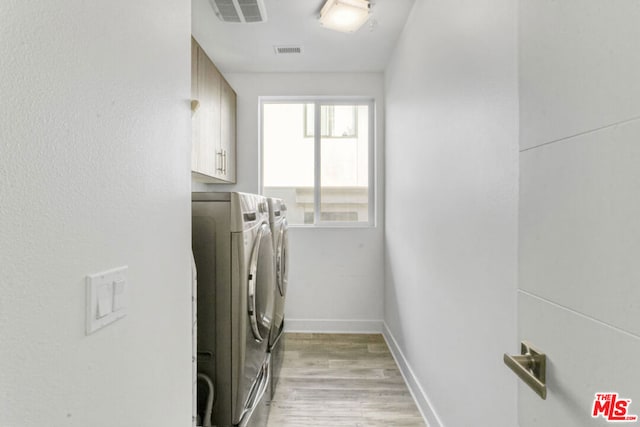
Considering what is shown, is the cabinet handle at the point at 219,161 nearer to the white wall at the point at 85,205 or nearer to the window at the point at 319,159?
the window at the point at 319,159

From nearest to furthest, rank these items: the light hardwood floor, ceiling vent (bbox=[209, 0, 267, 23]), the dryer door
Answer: the dryer door → the light hardwood floor → ceiling vent (bbox=[209, 0, 267, 23])

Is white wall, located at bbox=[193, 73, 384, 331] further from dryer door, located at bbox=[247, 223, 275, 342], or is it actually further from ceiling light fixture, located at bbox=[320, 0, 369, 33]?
dryer door, located at bbox=[247, 223, 275, 342]

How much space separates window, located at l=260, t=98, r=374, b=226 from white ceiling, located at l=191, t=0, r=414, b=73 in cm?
40

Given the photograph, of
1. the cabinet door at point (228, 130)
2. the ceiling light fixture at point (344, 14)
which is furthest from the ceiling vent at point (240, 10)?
the cabinet door at point (228, 130)

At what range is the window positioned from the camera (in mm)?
3465

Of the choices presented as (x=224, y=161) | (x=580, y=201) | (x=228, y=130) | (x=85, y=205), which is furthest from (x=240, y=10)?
(x=580, y=201)

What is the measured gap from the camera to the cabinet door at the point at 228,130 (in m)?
2.91

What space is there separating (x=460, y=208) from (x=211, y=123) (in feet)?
6.43

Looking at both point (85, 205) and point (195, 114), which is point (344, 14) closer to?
point (195, 114)

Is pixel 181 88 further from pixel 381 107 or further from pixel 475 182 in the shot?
pixel 381 107

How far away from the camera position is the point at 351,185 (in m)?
3.47

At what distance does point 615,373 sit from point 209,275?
1.32m

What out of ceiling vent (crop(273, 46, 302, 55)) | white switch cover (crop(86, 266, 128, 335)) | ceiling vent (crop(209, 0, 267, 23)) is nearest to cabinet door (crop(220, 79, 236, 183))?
ceiling vent (crop(273, 46, 302, 55))

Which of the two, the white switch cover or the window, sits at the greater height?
the window
